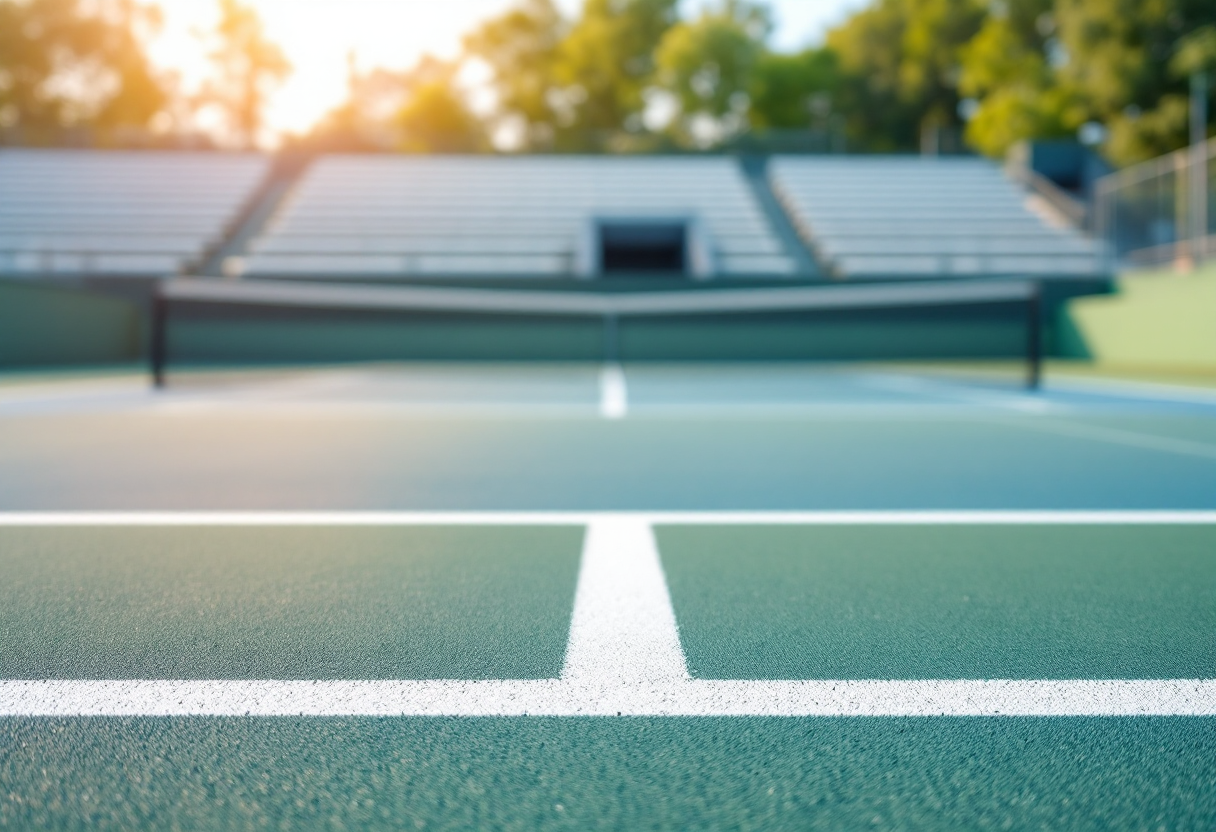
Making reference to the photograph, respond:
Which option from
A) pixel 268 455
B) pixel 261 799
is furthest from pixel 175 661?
pixel 268 455

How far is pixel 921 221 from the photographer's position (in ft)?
84.3

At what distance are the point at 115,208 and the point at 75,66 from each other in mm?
31647

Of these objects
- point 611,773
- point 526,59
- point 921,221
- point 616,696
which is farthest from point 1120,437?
point 526,59

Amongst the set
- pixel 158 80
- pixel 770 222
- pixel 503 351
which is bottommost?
pixel 503 351

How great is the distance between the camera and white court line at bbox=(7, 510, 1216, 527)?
3.37 metres

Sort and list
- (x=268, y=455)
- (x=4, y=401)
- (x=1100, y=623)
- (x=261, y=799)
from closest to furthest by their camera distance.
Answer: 1. (x=261, y=799)
2. (x=1100, y=623)
3. (x=268, y=455)
4. (x=4, y=401)

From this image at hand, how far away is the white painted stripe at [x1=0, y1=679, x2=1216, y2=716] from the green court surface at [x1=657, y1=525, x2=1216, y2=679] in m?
0.07

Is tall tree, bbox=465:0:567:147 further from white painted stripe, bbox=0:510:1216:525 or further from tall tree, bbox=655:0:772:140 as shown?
white painted stripe, bbox=0:510:1216:525

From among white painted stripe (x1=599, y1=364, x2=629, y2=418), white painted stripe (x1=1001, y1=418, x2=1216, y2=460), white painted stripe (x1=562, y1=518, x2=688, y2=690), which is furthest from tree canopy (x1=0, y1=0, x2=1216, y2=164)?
white painted stripe (x1=562, y1=518, x2=688, y2=690)

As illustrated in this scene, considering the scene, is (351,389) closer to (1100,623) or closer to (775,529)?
(775,529)

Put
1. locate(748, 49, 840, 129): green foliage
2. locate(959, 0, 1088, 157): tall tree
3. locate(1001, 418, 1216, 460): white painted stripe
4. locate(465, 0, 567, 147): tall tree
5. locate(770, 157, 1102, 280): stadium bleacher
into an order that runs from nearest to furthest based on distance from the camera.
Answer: locate(1001, 418, 1216, 460): white painted stripe, locate(770, 157, 1102, 280): stadium bleacher, locate(959, 0, 1088, 157): tall tree, locate(748, 49, 840, 129): green foliage, locate(465, 0, 567, 147): tall tree

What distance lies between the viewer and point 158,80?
5556cm

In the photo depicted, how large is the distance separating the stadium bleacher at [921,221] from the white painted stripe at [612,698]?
19.9 meters

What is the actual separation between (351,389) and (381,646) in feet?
31.1
